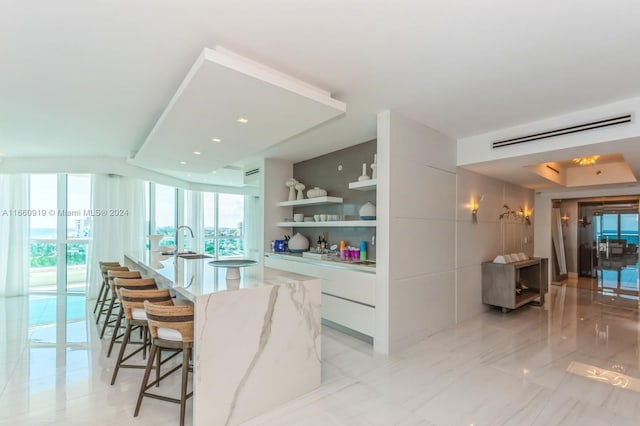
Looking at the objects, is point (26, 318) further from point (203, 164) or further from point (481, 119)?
point (481, 119)

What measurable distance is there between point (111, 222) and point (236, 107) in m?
4.97

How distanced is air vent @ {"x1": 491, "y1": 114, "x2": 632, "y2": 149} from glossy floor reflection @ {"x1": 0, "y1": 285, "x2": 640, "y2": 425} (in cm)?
247

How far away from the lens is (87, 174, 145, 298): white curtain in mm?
6098

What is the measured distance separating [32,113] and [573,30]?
524cm

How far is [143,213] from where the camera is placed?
674 centimetres

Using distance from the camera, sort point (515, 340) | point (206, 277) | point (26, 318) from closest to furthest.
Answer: point (206, 277), point (515, 340), point (26, 318)

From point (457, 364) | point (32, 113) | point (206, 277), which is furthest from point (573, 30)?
point (32, 113)

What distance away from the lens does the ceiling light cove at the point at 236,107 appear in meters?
2.26

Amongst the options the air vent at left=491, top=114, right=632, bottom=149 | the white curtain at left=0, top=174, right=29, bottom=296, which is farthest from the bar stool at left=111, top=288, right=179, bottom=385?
the white curtain at left=0, top=174, right=29, bottom=296

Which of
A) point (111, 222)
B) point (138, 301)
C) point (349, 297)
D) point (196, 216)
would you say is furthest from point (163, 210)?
point (349, 297)

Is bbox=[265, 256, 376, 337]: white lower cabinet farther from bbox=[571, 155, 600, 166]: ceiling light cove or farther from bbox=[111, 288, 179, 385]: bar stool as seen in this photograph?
bbox=[571, 155, 600, 166]: ceiling light cove

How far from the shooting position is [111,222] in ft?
20.4

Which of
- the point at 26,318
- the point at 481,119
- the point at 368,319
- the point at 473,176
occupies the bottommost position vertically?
the point at 26,318

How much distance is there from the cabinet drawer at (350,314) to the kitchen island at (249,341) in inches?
44.7
